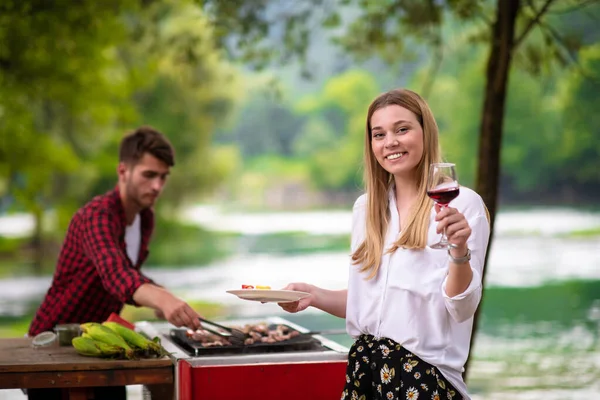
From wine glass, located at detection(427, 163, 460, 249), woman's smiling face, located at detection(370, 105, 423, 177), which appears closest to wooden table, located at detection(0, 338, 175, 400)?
woman's smiling face, located at detection(370, 105, 423, 177)

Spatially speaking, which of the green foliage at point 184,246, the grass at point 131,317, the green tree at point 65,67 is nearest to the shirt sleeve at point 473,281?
the green tree at point 65,67

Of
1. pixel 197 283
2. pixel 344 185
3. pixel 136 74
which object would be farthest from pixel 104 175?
pixel 136 74

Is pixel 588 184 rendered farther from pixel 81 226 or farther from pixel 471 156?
pixel 81 226

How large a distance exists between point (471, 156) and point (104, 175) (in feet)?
59.3

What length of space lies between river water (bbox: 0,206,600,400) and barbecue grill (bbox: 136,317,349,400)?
5.50 m

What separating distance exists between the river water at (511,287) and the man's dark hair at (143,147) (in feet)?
17.7

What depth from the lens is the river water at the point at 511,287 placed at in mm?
9906

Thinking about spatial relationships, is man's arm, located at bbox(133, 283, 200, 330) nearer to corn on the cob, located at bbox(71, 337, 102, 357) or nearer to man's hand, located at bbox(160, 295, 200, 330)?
man's hand, located at bbox(160, 295, 200, 330)

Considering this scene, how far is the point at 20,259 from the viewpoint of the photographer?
95.5ft

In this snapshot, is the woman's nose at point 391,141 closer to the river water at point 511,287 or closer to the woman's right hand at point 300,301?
the woman's right hand at point 300,301

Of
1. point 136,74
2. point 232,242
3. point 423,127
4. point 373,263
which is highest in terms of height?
point 136,74

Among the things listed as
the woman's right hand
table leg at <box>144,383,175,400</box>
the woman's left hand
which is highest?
the woman's left hand

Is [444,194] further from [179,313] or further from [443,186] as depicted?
[179,313]

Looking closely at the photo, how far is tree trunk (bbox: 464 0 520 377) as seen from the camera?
18.5 feet
